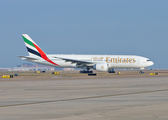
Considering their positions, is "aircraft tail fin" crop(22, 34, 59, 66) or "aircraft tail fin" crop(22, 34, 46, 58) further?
"aircraft tail fin" crop(22, 34, 46, 58)

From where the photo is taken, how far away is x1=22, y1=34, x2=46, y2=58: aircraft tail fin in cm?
7438

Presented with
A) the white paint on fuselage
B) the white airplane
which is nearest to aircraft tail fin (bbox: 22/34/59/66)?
the white airplane

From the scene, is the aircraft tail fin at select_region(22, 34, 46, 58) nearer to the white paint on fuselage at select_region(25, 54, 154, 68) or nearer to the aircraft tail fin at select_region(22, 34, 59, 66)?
the aircraft tail fin at select_region(22, 34, 59, 66)

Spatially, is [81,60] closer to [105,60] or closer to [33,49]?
[105,60]

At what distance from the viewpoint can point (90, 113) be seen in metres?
12.1

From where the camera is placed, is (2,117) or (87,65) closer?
(2,117)

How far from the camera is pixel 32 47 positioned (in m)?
75.1

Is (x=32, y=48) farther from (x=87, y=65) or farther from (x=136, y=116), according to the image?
(x=136, y=116)

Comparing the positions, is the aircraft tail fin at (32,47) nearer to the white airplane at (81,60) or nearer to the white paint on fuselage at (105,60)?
the white airplane at (81,60)

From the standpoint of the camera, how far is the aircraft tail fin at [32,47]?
244 ft

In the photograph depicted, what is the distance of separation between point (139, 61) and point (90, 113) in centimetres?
6607

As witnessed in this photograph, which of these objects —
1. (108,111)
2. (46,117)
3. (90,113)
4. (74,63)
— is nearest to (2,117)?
(46,117)

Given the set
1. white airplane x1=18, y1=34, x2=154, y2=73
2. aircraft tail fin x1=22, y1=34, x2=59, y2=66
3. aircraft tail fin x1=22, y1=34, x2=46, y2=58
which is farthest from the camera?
aircraft tail fin x1=22, y1=34, x2=46, y2=58

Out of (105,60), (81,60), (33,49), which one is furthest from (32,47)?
(105,60)
